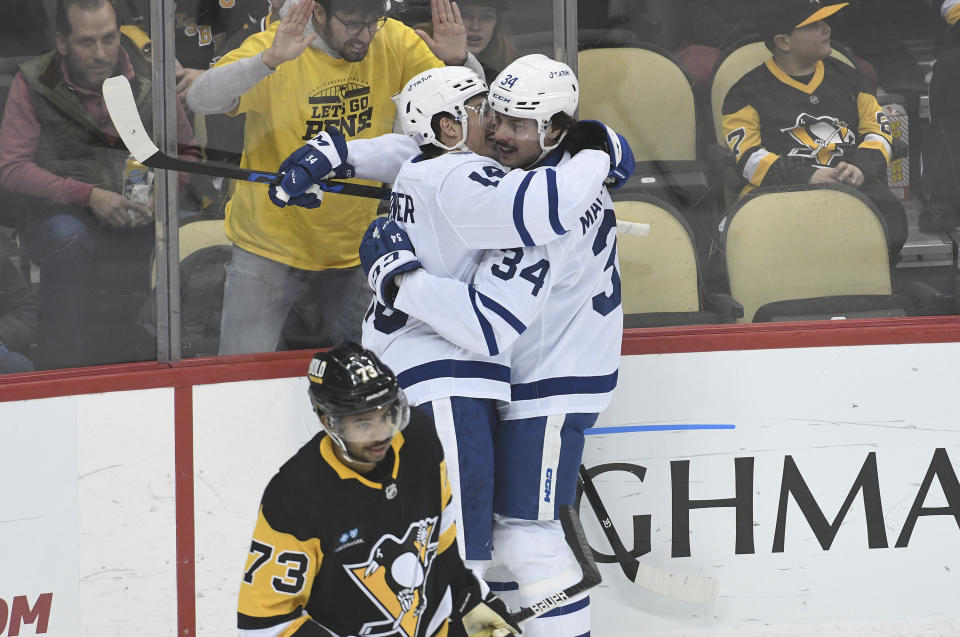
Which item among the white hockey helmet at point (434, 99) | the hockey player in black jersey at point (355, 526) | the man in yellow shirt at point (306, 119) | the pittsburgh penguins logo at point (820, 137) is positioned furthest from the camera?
the pittsburgh penguins logo at point (820, 137)

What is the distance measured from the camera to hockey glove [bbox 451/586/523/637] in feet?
7.13

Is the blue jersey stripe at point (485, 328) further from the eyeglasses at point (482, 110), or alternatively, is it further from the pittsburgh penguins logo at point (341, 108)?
the pittsburgh penguins logo at point (341, 108)

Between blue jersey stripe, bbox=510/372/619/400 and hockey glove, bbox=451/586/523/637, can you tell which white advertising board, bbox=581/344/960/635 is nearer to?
blue jersey stripe, bbox=510/372/619/400

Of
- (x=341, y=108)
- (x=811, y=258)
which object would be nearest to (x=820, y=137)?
(x=811, y=258)

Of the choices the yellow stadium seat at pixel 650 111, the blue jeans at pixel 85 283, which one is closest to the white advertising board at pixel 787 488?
the yellow stadium seat at pixel 650 111

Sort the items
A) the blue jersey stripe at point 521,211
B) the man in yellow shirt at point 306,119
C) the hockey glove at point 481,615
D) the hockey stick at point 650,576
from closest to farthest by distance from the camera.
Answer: the hockey glove at point 481,615 → the blue jersey stripe at point 521,211 → the man in yellow shirt at point 306,119 → the hockey stick at point 650,576

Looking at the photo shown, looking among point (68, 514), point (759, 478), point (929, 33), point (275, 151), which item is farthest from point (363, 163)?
point (929, 33)

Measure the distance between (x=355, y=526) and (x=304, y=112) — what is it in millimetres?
1248

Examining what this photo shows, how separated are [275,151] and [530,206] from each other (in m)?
0.71

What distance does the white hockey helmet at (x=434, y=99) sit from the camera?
2682 millimetres

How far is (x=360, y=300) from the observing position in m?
3.08

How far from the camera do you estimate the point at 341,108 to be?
297 centimetres

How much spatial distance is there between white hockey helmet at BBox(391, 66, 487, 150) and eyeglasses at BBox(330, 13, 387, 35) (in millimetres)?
278

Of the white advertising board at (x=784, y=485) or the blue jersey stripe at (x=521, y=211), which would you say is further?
the white advertising board at (x=784, y=485)
